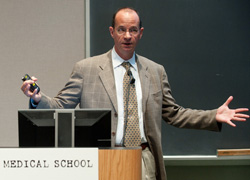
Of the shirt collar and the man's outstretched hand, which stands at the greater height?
the shirt collar

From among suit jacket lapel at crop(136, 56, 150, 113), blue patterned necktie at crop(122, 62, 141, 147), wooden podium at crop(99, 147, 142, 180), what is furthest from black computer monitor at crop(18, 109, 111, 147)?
suit jacket lapel at crop(136, 56, 150, 113)

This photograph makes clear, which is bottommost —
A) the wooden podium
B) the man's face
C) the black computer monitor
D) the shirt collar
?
the wooden podium

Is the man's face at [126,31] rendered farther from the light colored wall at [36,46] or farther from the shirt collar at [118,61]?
the light colored wall at [36,46]

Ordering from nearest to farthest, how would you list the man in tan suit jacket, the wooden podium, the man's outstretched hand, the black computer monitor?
1. the wooden podium
2. the black computer monitor
3. the man's outstretched hand
4. the man in tan suit jacket

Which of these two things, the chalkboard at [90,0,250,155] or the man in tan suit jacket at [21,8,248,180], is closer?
the man in tan suit jacket at [21,8,248,180]

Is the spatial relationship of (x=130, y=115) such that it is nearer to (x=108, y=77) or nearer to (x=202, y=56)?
(x=108, y=77)

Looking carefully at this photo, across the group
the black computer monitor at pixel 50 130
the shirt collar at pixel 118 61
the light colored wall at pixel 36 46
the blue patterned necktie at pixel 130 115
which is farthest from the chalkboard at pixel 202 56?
the black computer monitor at pixel 50 130

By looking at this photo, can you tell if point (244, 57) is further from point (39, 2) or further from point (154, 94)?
point (39, 2)

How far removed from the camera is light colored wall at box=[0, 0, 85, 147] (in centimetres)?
365

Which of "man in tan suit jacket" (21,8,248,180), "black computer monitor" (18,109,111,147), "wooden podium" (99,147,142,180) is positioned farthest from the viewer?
"man in tan suit jacket" (21,8,248,180)

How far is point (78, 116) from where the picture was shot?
2.00 metres

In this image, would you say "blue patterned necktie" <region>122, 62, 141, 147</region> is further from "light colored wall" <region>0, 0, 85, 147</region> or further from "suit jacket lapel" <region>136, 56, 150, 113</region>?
"light colored wall" <region>0, 0, 85, 147</region>

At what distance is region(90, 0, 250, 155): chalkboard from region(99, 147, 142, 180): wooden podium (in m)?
1.82

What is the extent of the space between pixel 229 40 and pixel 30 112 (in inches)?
88.7
